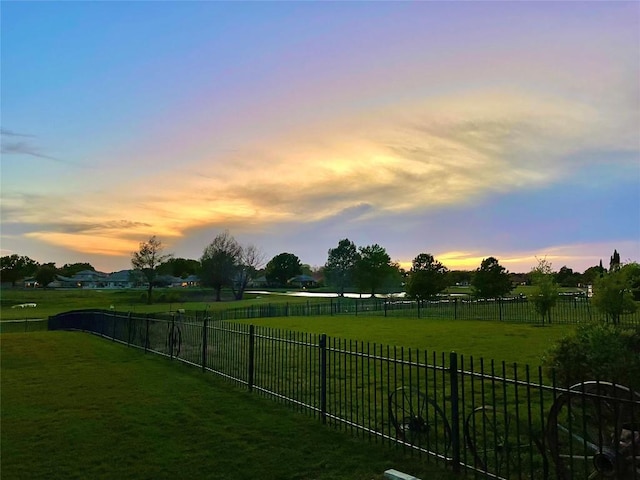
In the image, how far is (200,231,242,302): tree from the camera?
332 feet

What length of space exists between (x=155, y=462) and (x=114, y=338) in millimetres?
15936

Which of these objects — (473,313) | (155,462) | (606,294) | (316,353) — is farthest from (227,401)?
(473,313)

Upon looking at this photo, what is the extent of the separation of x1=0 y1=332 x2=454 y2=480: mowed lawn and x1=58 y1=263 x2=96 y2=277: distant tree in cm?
16707

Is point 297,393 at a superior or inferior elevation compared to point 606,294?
inferior

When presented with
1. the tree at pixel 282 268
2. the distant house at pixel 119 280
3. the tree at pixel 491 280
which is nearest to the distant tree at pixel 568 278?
the tree at pixel 491 280

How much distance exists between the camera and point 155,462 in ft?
20.6

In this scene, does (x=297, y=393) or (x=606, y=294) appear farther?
(x=606, y=294)

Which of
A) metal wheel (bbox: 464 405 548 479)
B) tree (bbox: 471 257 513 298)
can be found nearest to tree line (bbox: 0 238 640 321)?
tree (bbox: 471 257 513 298)

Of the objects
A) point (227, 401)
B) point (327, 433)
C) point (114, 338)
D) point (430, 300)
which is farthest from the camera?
point (430, 300)

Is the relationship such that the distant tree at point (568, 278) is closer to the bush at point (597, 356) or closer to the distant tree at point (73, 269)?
the bush at point (597, 356)

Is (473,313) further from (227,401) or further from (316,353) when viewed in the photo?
(227,401)

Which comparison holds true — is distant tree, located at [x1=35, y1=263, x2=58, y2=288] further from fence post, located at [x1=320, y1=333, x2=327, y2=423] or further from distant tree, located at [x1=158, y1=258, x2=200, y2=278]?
fence post, located at [x1=320, y1=333, x2=327, y2=423]

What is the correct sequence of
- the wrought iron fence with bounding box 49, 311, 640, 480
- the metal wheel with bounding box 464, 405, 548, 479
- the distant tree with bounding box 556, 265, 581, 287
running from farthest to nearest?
the distant tree with bounding box 556, 265, 581, 287 → the metal wheel with bounding box 464, 405, 548, 479 → the wrought iron fence with bounding box 49, 311, 640, 480

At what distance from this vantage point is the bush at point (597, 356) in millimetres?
7102
